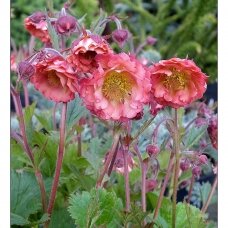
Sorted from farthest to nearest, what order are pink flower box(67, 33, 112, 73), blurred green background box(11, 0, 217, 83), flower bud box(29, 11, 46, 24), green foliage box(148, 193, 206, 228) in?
blurred green background box(11, 0, 217, 83)
flower bud box(29, 11, 46, 24)
green foliage box(148, 193, 206, 228)
pink flower box(67, 33, 112, 73)

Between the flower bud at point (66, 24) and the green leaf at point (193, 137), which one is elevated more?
the flower bud at point (66, 24)

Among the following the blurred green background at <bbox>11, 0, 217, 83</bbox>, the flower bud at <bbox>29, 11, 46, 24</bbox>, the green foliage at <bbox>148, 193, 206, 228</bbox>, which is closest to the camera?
the green foliage at <bbox>148, 193, 206, 228</bbox>

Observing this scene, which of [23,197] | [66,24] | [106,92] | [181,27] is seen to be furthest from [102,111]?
[181,27]

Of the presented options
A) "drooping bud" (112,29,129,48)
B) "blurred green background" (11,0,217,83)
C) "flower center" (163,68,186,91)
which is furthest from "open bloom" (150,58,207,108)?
"blurred green background" (11,0,217,83)

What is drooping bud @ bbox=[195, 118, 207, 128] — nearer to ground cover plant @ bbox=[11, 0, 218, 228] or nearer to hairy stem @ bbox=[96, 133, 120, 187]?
ground cover plant @ bbox=[11, 0, 218, 228]

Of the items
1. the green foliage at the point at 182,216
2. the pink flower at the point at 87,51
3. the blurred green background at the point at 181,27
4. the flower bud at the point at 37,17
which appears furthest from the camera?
the blurred green background at the point at 181,27

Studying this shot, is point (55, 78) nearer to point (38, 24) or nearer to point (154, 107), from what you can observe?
point (154, 107)

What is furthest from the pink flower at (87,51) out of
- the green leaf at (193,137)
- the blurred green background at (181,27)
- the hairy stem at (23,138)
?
the blurred green background at (181,27)

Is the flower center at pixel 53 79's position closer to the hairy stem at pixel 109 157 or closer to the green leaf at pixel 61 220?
the hairy stem at pixel 109 157
